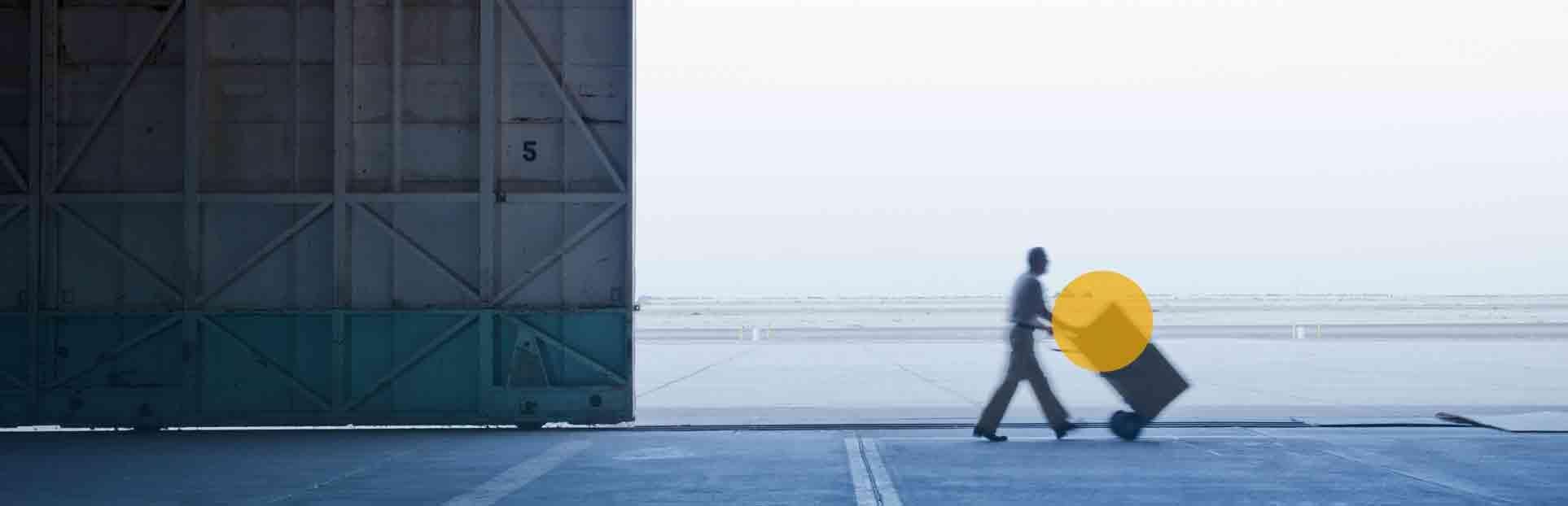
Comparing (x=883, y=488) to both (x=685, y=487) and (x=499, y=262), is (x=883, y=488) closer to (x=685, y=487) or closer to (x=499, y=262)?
(x=685, y=487)

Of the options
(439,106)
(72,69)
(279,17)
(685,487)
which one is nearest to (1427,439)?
(685,487)

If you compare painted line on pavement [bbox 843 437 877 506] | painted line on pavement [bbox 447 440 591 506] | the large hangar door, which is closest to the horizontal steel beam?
the large hangar door

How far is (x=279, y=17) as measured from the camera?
13609 millimetres

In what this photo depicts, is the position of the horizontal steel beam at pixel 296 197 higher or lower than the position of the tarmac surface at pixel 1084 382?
higher

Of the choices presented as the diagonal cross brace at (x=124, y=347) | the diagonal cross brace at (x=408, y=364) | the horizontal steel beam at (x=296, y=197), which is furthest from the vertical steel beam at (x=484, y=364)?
the diagonal cross brace at (x=124, y=347)

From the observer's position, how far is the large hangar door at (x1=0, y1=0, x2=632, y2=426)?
13461mm

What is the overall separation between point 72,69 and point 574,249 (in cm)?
495

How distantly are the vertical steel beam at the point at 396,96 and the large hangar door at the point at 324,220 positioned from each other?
24 millimetres

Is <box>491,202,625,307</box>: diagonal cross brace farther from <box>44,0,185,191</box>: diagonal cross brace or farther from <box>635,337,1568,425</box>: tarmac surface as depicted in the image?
<box>44,0,185,191</box>: diagonal cross brace

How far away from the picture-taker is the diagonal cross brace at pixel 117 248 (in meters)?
13.4

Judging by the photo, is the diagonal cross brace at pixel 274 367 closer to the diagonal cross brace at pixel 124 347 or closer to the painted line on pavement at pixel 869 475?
the diagonal cross brace at pixel 124 347

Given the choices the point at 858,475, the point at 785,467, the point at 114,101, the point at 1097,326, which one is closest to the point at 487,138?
the point at 114,101

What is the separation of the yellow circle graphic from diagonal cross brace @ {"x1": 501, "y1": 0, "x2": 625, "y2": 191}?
423cm

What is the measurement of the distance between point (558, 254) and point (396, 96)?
2.08 meters
